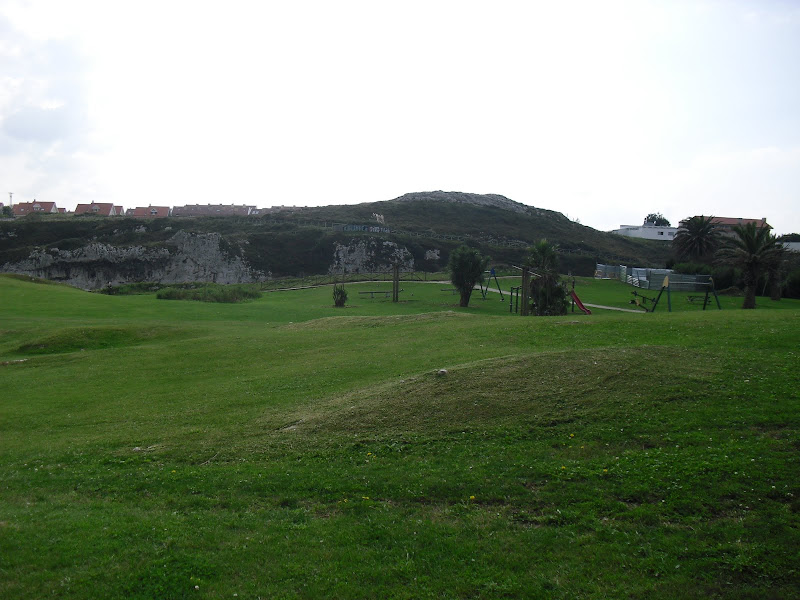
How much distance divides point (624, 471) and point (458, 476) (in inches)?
104

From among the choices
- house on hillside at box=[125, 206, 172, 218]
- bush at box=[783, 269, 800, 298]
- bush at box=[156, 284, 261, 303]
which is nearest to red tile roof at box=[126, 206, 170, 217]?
house on hillside at box=[125, 206, 172, 218]

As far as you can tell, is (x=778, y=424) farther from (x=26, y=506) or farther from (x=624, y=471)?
(x=26, y=506)

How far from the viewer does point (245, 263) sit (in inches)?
4053

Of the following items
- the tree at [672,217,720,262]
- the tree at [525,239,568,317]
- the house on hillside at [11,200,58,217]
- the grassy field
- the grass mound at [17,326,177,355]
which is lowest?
the grass mound at [17,326,177,355]

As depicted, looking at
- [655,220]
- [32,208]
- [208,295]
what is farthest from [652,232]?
[32,208]

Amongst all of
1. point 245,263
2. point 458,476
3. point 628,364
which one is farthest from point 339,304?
point 245,263

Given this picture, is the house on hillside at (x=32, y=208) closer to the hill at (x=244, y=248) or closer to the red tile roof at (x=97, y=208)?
the red tile roof at (x=97, y=208)

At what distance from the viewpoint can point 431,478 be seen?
9.34 m

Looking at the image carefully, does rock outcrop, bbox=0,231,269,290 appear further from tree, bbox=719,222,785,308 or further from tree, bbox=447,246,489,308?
tree, bbox=719,222,785,308

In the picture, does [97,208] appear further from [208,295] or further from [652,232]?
[652,232]

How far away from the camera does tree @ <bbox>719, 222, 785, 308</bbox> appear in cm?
4247

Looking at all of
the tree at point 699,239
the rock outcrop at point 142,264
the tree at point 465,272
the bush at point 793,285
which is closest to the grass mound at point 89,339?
the tree at point 465,272

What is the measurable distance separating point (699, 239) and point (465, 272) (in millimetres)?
54547

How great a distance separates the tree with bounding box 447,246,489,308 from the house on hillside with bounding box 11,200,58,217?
153035 mm
